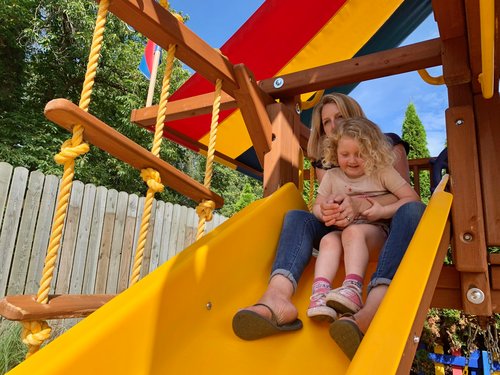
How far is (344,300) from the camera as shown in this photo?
1.07m

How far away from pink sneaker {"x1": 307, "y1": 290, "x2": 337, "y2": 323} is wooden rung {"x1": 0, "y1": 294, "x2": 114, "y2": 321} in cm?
56

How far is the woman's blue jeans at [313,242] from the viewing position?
3.73 feet

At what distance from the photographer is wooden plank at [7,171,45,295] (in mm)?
3018

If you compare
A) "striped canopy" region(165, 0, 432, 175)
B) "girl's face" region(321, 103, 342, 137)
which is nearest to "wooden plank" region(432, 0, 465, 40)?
"girl's face" region(321, 103, 342, 137)

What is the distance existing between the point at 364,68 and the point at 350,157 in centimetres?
53

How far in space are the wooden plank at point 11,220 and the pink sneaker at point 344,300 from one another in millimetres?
2739

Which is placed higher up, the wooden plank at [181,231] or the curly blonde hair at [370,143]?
the wooden plank at [181,231]

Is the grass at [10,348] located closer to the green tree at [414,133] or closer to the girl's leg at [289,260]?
the girl's leg at [289,260]

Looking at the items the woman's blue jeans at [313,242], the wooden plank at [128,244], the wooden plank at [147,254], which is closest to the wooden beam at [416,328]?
the woman's blue jeans at [313,242]

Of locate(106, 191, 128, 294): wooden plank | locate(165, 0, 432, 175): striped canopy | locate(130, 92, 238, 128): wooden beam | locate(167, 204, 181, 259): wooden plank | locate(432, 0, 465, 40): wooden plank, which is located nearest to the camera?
locate(432, 0, 465, 40): wooden plank

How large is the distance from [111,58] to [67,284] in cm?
714

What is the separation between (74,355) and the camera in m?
0.74

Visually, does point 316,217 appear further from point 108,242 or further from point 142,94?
point 142,94

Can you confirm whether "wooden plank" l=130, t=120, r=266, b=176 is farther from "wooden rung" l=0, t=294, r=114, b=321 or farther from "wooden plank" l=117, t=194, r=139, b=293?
"wooden rung" l=0, t=294, r=114, b=321
